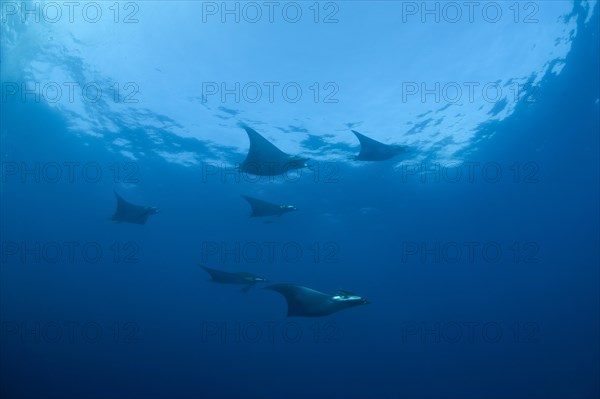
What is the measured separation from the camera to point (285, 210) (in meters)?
9.39

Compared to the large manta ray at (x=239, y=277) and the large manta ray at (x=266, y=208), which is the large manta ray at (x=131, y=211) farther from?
the large manta ray at (x=266, y=208)

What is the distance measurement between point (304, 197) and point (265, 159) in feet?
58.1

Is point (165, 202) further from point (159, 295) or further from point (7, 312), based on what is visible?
point (7, 312)

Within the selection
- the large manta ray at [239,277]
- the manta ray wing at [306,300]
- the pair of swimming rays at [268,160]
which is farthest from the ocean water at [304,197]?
the manta ray wing at [306,300]

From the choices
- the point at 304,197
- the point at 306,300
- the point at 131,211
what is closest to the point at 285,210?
the point at 306,300

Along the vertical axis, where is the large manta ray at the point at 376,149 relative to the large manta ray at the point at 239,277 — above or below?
above

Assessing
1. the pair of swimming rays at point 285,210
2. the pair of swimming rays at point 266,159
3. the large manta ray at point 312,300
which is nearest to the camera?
the large manta ray at point 312,300

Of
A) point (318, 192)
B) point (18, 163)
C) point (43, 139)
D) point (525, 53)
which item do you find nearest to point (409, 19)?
point (525, 53)

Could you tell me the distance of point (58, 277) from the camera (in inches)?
1544

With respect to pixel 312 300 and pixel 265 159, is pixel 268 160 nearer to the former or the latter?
pixel 265 159

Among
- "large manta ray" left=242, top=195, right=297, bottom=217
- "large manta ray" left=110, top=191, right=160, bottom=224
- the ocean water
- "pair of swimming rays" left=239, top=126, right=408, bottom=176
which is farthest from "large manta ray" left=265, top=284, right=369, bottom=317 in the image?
the ocean water

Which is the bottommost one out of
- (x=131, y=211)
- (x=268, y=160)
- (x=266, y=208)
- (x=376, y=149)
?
(x=131, y=211)

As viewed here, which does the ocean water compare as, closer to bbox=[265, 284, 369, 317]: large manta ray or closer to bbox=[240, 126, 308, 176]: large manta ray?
bbox=[240, 126, 308, 176]: large manta ray

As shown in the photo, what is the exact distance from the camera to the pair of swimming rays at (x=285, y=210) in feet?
19.9
